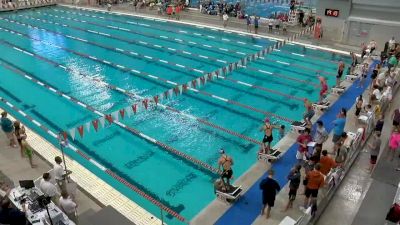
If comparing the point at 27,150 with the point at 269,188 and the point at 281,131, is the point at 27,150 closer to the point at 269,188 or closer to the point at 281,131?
the point at 269,188

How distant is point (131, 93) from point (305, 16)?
557 inches

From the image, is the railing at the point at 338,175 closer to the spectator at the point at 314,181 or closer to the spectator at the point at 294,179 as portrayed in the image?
the spectator at the point at 314,181

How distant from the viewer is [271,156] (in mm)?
9438

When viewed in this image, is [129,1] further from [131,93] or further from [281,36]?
[131,93]

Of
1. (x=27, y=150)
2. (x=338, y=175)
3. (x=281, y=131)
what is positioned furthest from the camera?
(x=281, y=131)

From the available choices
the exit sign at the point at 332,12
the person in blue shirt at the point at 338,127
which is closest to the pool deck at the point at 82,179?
the person in blue shirt at the point at 338,127

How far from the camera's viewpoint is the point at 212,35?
74.7ft

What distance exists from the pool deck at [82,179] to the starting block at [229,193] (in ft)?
4.98

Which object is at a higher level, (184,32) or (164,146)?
(184,32)

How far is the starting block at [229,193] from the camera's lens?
8.05 meters

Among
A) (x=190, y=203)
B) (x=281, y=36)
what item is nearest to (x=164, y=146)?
(x=190, y=203)

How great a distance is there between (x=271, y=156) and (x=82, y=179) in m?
4.91

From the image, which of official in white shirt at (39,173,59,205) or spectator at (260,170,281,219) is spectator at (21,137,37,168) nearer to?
official in white shirt at (39,173,59,205)

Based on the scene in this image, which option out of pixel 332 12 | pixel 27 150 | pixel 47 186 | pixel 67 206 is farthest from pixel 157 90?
pixel 332 12
